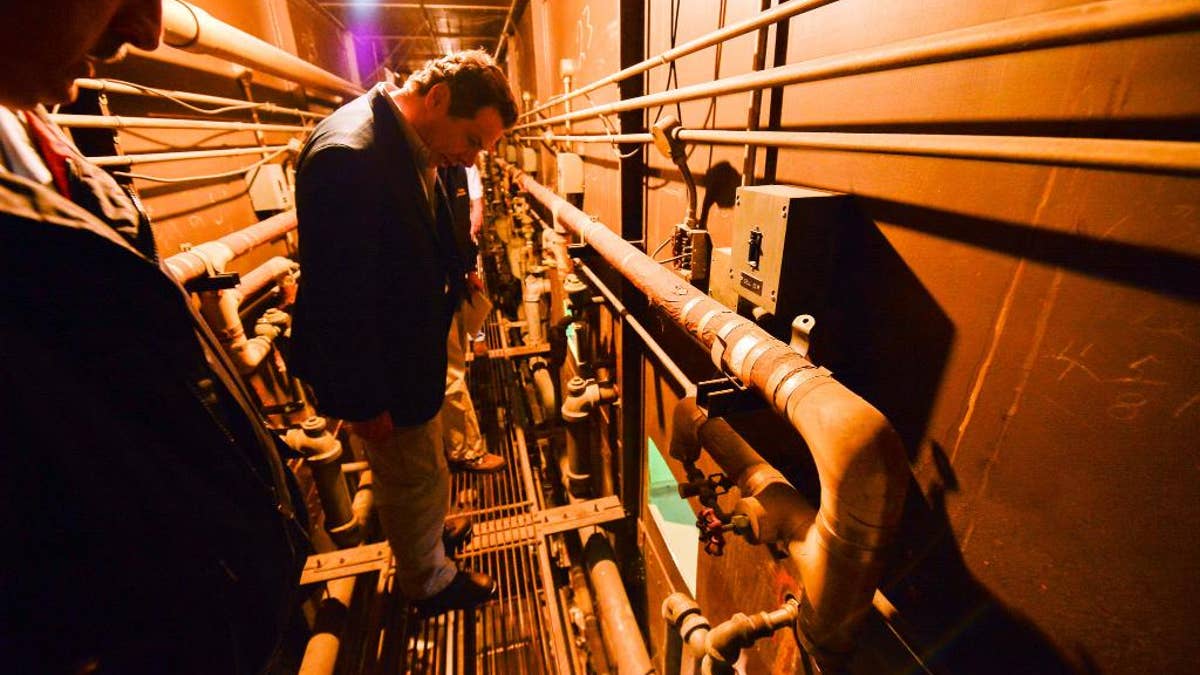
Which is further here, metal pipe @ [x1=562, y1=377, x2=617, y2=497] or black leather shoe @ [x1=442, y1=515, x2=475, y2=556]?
metal pipe @ [x1=562, y1=377, x2=617, y2=497]

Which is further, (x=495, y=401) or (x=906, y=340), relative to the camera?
(x=495, y=401)

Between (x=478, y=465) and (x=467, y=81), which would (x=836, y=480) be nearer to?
(x=467, y=81)

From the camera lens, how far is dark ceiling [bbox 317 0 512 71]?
300 inches

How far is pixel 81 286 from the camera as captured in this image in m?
0.82

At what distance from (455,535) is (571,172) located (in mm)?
2819

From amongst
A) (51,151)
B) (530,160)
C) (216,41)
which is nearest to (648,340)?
(51,151)

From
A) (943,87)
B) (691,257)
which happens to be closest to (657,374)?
(691,257)

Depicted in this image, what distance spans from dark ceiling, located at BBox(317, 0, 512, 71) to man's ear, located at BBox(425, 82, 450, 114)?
215 inches

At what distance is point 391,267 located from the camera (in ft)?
6.18

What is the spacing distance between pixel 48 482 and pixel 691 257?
70.0 inches

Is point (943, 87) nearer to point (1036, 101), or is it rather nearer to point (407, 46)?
point (1036, 101)

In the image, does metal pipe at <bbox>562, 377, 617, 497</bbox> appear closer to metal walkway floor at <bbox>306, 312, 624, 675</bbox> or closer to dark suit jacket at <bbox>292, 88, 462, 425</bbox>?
metal walkway floor at <bbox>306, 312, 624, 675</bbox>

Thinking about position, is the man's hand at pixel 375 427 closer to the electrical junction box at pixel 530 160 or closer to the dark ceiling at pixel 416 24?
the electrical junction box at pixel 530 160

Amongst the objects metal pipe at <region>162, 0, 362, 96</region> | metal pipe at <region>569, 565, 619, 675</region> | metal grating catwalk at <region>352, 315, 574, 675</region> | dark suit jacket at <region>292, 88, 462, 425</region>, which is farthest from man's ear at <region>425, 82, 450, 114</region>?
metal pipe at <region>569, 565, 619, 675</region>
